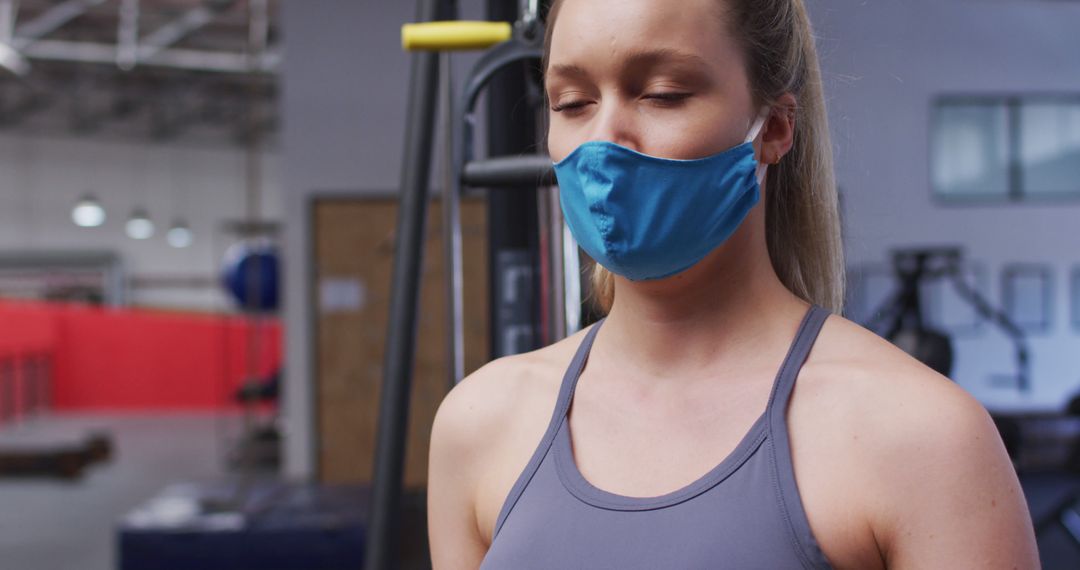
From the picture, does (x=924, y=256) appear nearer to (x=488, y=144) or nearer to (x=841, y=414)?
(x=488, y=144)

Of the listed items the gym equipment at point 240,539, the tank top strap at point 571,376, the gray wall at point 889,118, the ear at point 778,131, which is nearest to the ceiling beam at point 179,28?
the gray wall at point 889,118

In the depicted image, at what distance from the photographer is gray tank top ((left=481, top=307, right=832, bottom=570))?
2.13ft

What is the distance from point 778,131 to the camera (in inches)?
30.7

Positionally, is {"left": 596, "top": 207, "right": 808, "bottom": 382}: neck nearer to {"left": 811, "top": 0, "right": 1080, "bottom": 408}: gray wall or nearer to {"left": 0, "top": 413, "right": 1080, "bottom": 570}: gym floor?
{"left": 0, "top": 413, "right": 1080, "bottom": 570}: gym floor

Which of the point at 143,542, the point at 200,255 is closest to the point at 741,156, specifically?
the point at 143,542

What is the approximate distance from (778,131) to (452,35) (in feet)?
2.00

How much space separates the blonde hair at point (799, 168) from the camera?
752 millimetres

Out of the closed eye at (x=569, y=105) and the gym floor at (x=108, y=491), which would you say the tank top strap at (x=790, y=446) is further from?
the gym floor at (x=108, y=491)

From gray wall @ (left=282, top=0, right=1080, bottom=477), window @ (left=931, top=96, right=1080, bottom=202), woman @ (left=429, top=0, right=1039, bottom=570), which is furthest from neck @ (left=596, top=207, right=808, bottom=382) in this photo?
window @ (left=931, top=96, right=1080, bottom=202)

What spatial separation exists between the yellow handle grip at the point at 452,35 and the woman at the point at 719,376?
0.41 meters

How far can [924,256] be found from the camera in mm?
4543

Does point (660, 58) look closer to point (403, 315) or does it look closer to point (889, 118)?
point (403, 315)

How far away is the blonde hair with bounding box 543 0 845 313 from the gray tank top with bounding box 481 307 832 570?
0.10 m

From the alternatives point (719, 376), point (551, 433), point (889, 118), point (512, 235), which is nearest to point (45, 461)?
point (889, 118)
